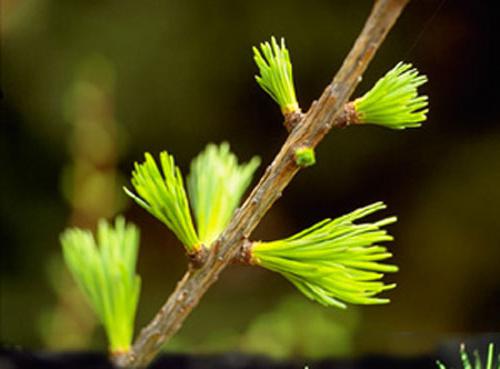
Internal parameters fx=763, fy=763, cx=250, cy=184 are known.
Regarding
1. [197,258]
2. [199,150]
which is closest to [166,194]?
[197,258]

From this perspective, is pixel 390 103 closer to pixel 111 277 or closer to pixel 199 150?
pixel 111 277

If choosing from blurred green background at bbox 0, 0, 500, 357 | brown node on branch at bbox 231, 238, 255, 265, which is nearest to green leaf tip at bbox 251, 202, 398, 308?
brown node on branch at bbox 231, 238, 255, 265

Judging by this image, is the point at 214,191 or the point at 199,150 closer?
the point at 214,191

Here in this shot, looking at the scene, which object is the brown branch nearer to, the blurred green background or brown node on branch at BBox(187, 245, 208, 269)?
brown node on branch at BBox(187, 245, 208, 269)

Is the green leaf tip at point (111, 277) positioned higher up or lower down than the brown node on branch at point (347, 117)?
lower down

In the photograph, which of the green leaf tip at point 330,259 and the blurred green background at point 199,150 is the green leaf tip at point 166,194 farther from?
the blurred green background at point 199,150

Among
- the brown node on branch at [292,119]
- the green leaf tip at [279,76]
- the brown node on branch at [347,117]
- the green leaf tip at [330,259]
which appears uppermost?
the green leaf tip at [279,76]

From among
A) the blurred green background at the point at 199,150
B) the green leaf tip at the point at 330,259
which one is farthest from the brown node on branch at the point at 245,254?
the blurred green background at the point at 199,150
